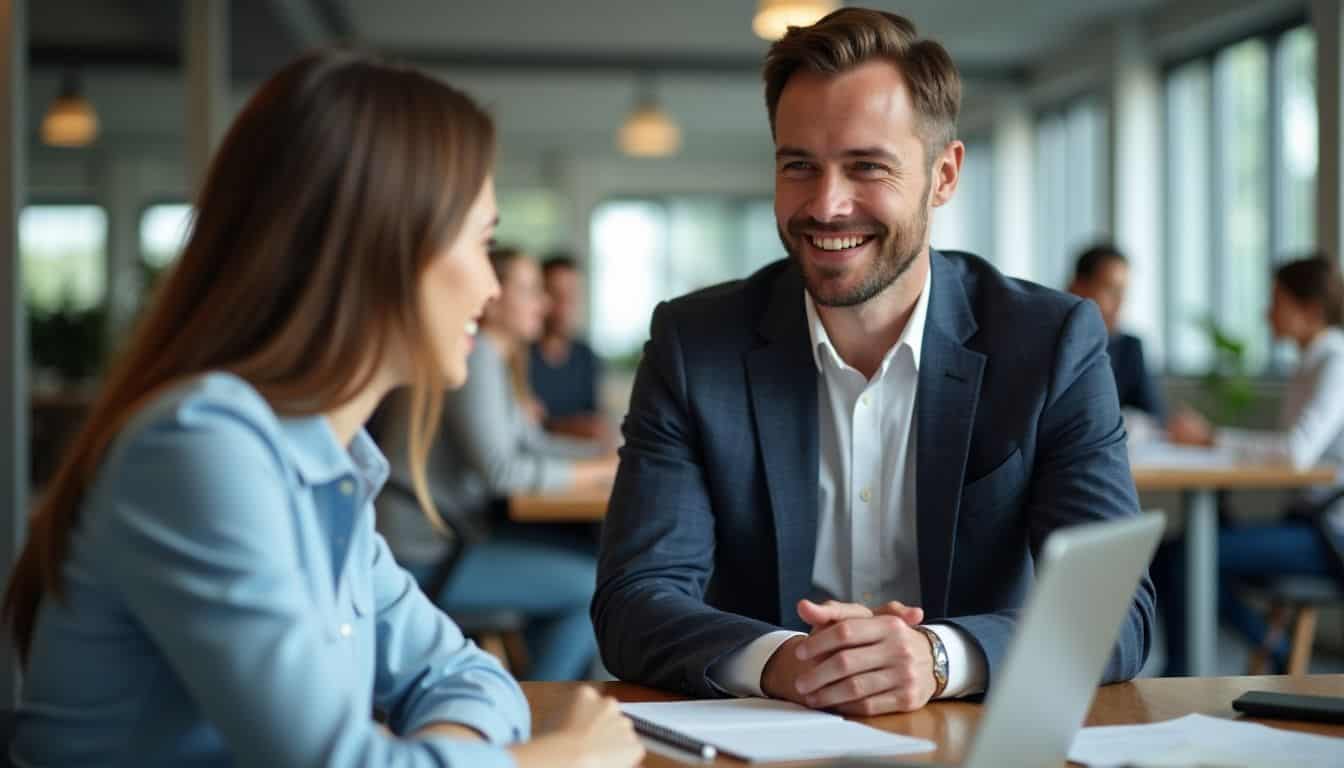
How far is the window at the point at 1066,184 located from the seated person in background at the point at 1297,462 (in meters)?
4.25

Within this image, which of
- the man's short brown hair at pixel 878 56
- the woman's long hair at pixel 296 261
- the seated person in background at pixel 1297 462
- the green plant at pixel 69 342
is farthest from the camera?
the green plant at pixel 69 342

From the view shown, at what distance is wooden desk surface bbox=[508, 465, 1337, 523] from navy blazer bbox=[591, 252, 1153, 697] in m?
1.74

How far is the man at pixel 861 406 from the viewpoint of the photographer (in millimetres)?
1748

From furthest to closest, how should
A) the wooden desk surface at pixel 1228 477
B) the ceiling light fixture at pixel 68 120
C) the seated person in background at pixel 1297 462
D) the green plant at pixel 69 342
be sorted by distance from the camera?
the ceiling light fixture at pixel 68 120 < the green plant at pixel 69 342 < the seated person in background at pixel 1297 462 < the wooden desk surface at pixel 1228 477

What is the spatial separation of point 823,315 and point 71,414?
6.15 m

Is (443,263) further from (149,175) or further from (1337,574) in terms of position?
(149,175)

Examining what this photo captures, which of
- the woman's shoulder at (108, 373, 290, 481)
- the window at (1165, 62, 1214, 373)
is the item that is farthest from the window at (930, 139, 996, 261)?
the woman's shoulder at (108, 373, 290, 481)

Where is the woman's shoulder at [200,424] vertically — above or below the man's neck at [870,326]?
above

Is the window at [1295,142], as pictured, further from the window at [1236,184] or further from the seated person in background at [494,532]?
the seated person in background at [494,532]

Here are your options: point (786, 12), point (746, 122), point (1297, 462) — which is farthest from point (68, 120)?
point (1297, 462)

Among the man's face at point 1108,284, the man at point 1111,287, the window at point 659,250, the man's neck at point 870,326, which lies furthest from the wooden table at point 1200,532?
the window at point 659,250

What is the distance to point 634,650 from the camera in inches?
62.3

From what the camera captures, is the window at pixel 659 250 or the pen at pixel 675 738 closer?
the pen at pixel 675 738

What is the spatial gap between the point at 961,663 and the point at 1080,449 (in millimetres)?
385
